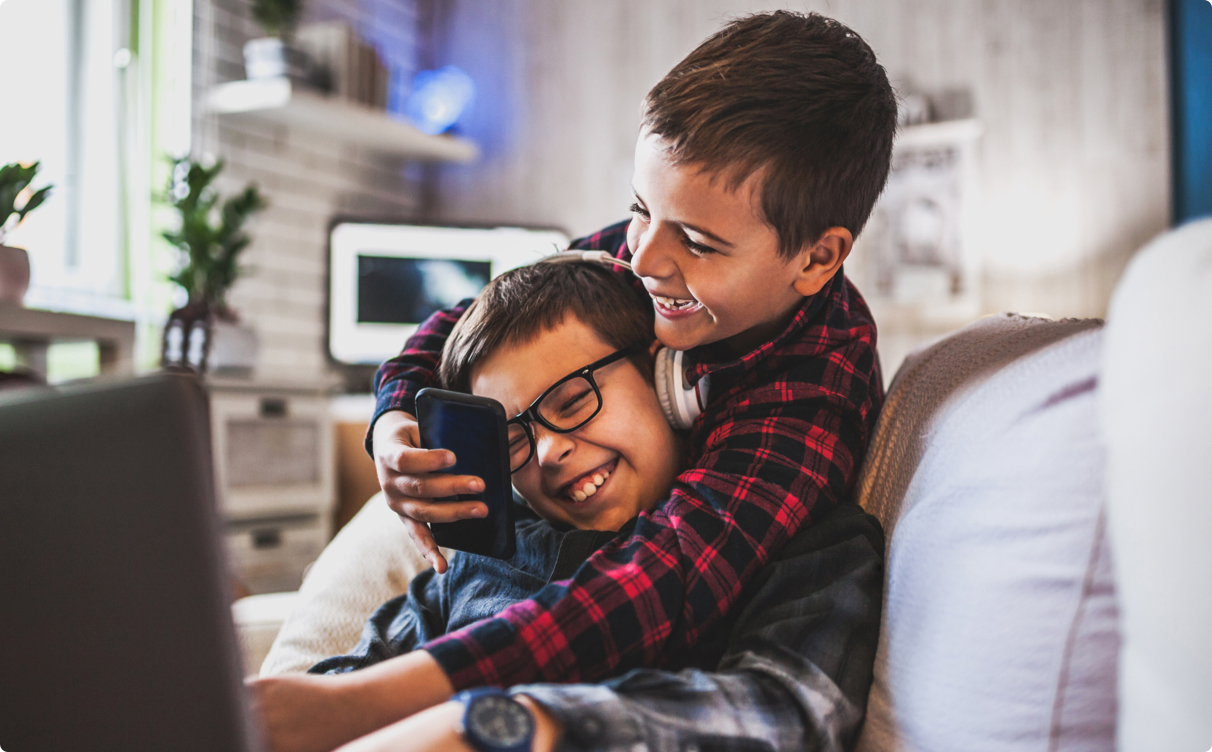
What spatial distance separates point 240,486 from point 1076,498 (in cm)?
220

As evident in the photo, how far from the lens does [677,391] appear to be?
843 mm

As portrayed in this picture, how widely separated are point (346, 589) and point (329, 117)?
7.54 feet

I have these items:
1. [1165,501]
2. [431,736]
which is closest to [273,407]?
[431,736]

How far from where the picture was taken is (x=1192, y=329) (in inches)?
16.5

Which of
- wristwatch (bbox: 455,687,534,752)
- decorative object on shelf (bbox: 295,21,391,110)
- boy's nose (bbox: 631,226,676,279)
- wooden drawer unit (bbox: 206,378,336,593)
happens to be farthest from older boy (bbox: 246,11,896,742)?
decorative object on shelf (bbox: 295,21,391,110)

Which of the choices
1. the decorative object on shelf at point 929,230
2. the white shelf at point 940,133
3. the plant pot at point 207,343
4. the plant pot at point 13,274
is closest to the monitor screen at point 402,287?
the plant pot at point 207,343

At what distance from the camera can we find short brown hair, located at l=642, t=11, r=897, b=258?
0.76 meters

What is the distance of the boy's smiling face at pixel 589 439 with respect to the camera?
821mm

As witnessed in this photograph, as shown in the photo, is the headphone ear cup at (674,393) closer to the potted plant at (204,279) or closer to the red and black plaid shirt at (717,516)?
the red and black plaid shirt at (717,516)

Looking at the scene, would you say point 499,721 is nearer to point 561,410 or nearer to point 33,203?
point 561,410

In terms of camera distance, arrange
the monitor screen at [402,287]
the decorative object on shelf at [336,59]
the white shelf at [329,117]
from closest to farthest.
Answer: the white shelf at [329,117]
the decorative object on shelf at [336,59]
the monitor screen at [402,287]

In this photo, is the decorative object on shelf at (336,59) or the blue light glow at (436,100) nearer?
the decorative object on shelf at (336,59)

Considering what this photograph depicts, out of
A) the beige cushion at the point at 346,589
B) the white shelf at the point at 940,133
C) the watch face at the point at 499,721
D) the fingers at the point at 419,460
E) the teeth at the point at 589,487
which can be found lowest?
the beige cushion at the point at 346,589

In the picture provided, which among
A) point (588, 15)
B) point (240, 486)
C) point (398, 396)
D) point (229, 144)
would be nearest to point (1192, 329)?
point (398, 396)
